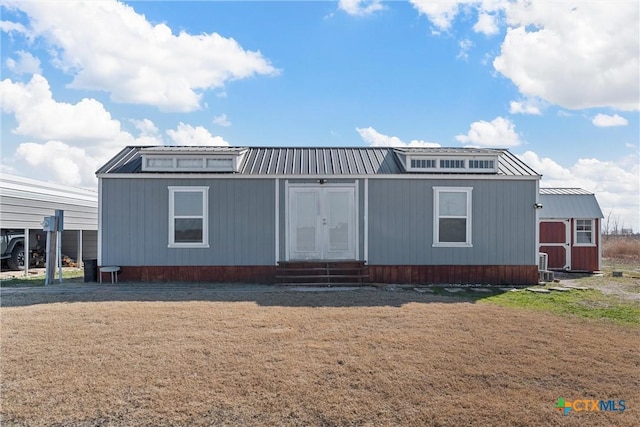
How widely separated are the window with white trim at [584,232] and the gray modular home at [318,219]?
5504mm

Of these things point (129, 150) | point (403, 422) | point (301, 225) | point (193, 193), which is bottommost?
point (403, 422)

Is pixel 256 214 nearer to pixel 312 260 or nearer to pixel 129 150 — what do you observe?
pixel 312 260

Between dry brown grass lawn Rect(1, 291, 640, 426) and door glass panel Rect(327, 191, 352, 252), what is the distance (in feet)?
13.5

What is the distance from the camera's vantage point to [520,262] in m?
11.2

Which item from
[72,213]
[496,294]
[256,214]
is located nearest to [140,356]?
[256,214]

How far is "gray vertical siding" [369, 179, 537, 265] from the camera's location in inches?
437

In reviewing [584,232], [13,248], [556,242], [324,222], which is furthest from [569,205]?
Result: [13,248]

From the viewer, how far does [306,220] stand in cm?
1122

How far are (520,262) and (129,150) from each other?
10.8 m

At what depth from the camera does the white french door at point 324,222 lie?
11.2 meters

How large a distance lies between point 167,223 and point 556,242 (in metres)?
12.7

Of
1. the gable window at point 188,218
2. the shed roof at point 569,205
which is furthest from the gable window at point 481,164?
the gable window at point 188,218
